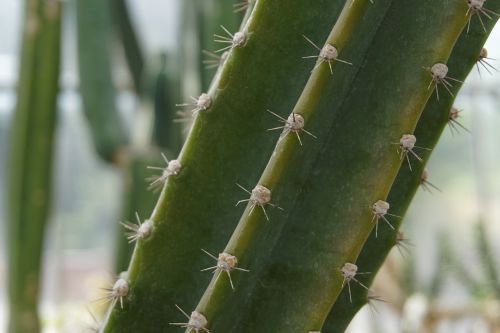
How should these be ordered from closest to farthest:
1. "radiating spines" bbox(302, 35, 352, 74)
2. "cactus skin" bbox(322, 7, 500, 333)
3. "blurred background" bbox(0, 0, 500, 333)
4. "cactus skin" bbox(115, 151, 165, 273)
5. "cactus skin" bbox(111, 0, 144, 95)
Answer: "radiating spines" bbox(302, 35, 352, 74) < "cactus skin" bbox(322, 7, 500, 333) < "cactus skin" bbox(115, 151, 165, 273) < "cactus skin" bbox(111, 0, 144, 95) < "blurred background" bbox(0, 0, 500, 333)

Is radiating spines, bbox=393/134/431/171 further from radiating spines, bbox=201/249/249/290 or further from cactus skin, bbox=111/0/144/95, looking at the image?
cactus skin, bbox=111/0/144/95

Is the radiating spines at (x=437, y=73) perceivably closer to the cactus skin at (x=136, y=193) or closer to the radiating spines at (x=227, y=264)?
the radiating spines at (x=227, y=264)

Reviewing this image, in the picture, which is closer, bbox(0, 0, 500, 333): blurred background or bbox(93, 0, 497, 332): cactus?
bbox(93, 0, 497, 332): cactus

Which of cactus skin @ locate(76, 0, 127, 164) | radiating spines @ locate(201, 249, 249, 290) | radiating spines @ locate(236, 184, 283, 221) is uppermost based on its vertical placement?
radiating spines @ locate(236, 184, 283, 221)

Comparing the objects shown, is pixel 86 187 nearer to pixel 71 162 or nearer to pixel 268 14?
pixel 71 162

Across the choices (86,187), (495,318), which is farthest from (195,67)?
(86,187)

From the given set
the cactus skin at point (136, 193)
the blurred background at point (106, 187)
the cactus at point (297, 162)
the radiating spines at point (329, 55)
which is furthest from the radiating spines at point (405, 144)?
the blurred background at point (106, 187)

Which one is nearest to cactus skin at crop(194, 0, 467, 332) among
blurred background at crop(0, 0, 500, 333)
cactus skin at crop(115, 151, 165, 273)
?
cactus skin at crop(115, 151, 165, 273)

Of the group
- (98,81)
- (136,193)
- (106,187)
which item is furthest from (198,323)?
(106,187)
